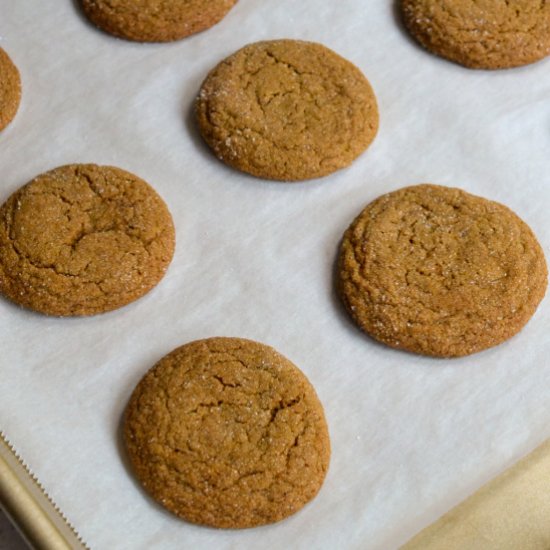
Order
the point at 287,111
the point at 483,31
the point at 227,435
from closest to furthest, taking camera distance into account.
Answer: the point at 227,435
the point at 287,111
the point at 483,31

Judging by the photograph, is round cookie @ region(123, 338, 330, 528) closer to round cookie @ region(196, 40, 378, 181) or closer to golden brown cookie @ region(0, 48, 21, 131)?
round cookie @ region(196, 40, 378, 181)

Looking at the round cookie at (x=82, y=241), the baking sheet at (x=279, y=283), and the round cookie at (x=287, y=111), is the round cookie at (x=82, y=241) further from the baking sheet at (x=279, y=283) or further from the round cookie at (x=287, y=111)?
the round cookie at (x=287, y=111)

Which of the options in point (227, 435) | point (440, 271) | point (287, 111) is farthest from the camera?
point (287, 111)

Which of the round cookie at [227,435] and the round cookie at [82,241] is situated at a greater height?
the round cookie at [82,241]

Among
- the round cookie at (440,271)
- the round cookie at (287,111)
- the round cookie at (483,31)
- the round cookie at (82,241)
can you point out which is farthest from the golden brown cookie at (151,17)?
the round cookie at (440,271)

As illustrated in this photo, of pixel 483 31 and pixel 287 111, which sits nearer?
pixel 287 111

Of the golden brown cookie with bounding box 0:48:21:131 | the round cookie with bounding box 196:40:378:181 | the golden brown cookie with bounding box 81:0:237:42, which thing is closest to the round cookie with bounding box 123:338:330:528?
the round cookie with bounding box 196:40:378:181

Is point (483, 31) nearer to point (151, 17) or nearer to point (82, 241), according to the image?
point (151, 17)

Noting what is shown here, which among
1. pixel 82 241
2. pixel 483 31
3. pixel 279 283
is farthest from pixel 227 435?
pixel 483 31
